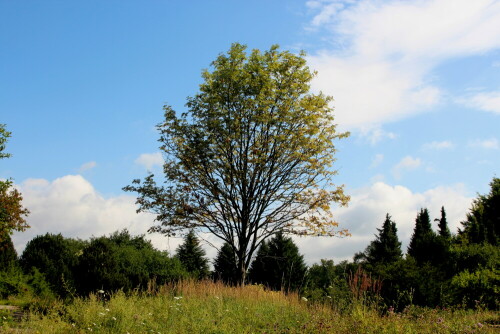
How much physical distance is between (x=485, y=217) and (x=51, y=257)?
2707 cm

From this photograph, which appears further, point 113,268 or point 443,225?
point 443,225

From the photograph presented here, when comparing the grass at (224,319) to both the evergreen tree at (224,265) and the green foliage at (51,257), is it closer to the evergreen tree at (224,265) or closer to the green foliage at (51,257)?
the green foliage at (51,257)

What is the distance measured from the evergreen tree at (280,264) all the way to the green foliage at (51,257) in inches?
380

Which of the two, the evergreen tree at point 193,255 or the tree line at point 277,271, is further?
the evergreen tree at point 193,255

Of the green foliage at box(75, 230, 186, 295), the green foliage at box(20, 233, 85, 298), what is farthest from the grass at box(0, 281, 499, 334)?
the green foliage at box(20, 233, 85, 298)

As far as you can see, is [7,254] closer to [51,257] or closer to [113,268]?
[51,257]

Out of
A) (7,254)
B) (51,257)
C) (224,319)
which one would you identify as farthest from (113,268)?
(7,254)

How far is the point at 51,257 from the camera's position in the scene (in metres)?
18.0

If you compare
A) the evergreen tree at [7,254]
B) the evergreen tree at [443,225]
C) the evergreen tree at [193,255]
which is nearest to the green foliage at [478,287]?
the evergreen tree at [7,254]

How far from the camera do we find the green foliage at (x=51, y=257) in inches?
678

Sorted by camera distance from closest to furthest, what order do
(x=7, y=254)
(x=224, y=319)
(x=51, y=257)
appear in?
(x=224, y=319)
(x=51, y=257)
(x=7, y=254)

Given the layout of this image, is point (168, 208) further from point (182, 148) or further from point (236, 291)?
point (236, 291)

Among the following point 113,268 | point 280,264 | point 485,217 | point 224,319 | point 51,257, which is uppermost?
point 485,217

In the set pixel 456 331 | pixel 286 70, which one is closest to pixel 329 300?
pixel 456 331
